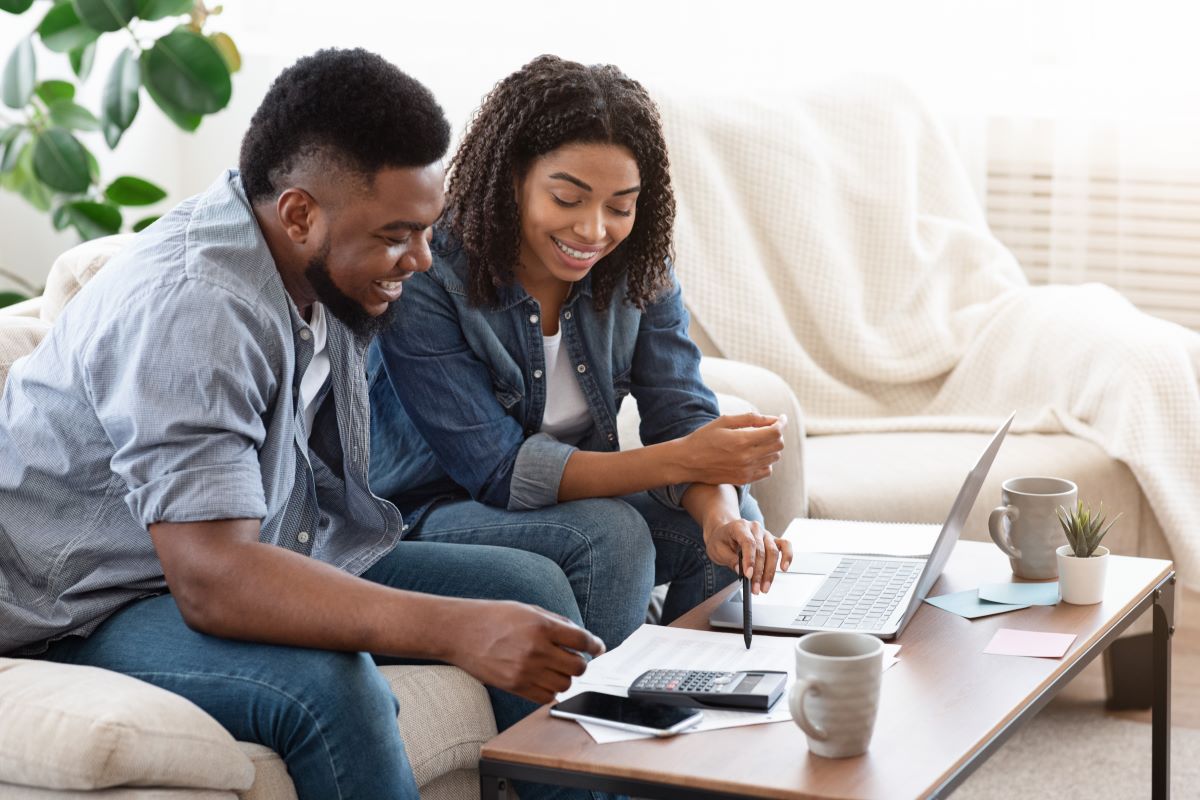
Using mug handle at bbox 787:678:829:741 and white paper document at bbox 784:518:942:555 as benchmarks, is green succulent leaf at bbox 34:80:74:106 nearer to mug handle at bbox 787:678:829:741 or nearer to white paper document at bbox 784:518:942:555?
white paper document at bbox 784:518:942:555

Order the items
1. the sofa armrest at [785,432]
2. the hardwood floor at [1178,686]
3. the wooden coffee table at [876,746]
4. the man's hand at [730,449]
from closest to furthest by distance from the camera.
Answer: the wooden coffee table at [876,746], the man's hand at [730,449], the sofa armrest at [785,432], the hardwood floor at [1178,686]

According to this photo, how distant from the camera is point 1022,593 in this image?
154 cm

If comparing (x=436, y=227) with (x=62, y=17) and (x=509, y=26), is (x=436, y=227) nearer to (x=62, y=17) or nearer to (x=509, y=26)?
(x=62, y=17)

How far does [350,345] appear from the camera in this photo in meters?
1.58

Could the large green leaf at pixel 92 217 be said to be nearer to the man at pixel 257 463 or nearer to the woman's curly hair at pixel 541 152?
the woman's curly hair at pixel 541 152

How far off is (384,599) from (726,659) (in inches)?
12.7

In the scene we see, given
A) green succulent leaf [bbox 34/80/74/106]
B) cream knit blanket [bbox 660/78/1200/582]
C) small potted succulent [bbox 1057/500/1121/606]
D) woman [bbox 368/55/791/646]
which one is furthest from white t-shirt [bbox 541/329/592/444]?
green succulent leaf [bbox 34/80/74/106]

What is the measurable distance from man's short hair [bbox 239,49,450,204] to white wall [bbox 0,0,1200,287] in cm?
143

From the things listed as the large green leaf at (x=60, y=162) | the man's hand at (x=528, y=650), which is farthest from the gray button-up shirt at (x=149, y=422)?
the large green leaf at (x=60, y=162)

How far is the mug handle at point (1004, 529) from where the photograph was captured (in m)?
1.60

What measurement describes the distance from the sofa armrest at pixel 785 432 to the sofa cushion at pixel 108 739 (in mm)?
1046

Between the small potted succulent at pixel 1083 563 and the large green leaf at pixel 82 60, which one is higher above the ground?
the large green leaf at pixel 82 60

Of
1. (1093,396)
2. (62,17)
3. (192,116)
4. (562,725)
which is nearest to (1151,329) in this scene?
(1093,396)

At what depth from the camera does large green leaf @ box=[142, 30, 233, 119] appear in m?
2.84
